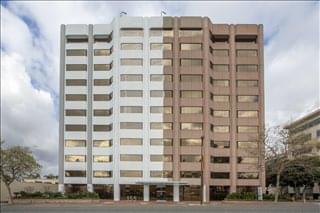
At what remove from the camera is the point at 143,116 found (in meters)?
98.4

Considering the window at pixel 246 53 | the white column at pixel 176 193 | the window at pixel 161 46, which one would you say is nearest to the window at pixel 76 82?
the window at pixel 161 46

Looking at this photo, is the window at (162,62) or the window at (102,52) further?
the window at (102,52)

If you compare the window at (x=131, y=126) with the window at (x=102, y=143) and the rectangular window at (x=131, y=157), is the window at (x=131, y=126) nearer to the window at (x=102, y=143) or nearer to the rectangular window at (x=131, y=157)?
the window at (x=102, y=143)

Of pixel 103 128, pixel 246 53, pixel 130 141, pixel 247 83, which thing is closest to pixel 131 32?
pixel 103 128

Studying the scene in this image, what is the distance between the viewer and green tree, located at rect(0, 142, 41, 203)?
74688mm

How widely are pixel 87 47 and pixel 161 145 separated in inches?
990

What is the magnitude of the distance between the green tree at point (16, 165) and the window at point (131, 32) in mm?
34251

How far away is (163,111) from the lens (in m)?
98.4

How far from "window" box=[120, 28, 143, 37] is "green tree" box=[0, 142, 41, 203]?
112 feet

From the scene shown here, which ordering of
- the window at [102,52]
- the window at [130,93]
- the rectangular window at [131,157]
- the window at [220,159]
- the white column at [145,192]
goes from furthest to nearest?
1. the window at [102,52]
2. the window at [130,93]
3. the window at [220,159]
4. the rectangular window at [131,157]
5. the white column at [145,192]

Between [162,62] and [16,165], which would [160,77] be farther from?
[16,165]

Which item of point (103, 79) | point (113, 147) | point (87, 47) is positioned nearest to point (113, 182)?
point (113, 147)

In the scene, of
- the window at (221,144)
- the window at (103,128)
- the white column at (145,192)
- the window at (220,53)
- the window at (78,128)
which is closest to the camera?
the white column at (145,192)

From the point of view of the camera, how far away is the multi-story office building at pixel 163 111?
97.4 m
